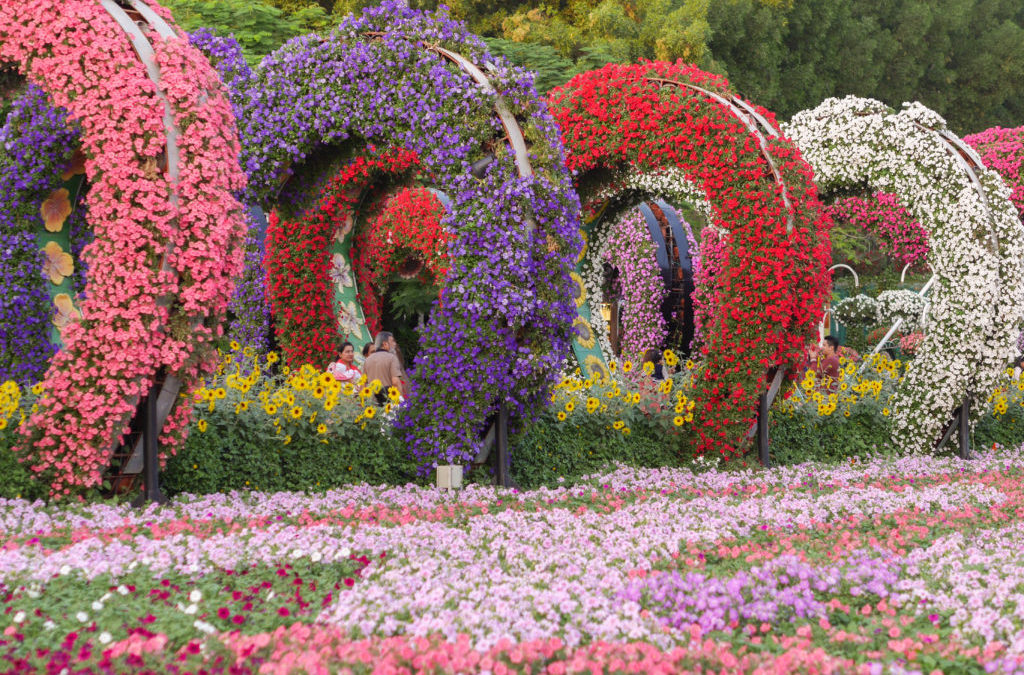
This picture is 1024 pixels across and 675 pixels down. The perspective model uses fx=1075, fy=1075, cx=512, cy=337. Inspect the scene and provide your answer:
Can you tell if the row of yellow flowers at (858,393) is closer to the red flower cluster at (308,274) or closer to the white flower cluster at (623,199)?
the white flower cluster at (623,199)

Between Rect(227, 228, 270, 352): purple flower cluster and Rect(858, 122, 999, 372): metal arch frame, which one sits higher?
Rect(858, 122, 999, 372): metal arch frame

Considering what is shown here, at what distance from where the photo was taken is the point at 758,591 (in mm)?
4449

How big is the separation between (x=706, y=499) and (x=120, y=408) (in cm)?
377

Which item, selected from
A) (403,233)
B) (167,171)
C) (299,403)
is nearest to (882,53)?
(403,233)

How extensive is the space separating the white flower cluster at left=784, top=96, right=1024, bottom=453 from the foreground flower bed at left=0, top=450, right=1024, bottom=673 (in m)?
4.60

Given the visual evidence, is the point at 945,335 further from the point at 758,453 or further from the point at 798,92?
the point at 798,92

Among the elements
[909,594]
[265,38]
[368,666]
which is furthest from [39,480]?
[265,38]

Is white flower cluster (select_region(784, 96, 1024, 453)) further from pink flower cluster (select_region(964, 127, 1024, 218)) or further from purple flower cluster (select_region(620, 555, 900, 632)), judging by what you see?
purple flower cluster (select_region(620, 555, 900, 632))

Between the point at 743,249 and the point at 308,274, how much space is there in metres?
4.61

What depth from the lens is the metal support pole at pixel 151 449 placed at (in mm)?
6598

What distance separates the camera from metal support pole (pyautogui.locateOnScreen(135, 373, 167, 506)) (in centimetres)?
660

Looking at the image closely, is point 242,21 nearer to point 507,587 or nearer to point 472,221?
point 472,221

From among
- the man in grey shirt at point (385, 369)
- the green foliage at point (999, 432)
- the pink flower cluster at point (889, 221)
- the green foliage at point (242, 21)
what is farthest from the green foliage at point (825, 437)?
the green foliage at point (242, 21)

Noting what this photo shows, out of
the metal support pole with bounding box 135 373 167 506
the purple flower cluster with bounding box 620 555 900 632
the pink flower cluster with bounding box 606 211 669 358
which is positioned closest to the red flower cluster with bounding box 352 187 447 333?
the pink flower cluster with bounding box 606 211 669 358
